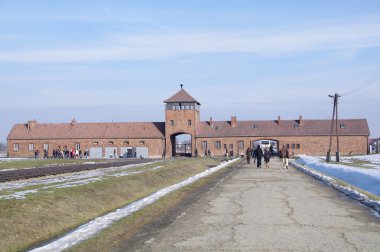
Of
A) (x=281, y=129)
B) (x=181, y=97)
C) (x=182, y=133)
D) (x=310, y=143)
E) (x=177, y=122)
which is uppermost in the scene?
(x=181, y=97)

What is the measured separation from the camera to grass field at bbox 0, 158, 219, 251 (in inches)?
427

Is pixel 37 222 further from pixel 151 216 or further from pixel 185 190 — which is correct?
pixel 185 190

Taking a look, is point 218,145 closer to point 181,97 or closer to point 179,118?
point 179,118

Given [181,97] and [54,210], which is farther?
[181,97]

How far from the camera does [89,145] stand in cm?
9012

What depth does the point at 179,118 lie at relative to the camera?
88.4m

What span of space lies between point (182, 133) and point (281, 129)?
1630 centimetres

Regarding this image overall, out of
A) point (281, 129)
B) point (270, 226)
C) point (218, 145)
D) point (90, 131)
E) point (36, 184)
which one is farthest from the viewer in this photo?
point (90, 131)

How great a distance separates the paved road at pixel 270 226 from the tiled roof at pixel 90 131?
72.1m

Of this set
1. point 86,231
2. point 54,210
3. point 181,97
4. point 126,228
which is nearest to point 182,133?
point 181,97

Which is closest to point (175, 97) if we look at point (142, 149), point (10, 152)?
point (142, 149)

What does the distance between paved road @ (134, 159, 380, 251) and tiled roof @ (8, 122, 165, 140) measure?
236 ft

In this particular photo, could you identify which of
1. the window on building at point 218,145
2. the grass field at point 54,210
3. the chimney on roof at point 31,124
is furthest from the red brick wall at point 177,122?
the grass field at point 54,210

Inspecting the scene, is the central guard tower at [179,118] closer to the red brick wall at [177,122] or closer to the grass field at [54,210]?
the red brick wall at [177,122]
